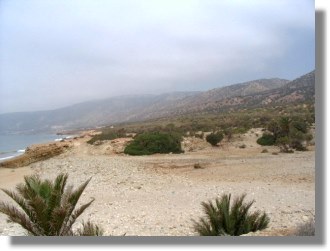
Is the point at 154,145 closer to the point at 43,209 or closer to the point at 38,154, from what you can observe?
the point at 38,154

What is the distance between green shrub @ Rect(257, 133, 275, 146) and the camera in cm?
2047

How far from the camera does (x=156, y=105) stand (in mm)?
84562

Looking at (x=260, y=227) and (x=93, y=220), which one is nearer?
(x=260, y=227)

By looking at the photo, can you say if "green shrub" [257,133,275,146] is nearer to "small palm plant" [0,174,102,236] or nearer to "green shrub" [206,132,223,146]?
"green shrub" [206,132,223,146]

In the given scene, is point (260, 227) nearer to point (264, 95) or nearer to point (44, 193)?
point (44, 193)

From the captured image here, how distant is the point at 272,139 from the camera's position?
20609 mm

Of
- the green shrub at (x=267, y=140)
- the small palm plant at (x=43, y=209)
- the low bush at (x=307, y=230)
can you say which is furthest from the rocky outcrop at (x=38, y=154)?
the low bush at (x=307, y=230)

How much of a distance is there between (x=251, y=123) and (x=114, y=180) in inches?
557

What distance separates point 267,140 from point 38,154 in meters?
11.2

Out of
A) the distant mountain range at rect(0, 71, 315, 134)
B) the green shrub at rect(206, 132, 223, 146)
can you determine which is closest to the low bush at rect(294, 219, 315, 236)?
the distant mountain range at rect(0, 71, 315, 134)

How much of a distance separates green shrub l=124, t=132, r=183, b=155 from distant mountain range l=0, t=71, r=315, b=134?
6.39 meters

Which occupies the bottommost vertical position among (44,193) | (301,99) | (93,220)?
(93,220)

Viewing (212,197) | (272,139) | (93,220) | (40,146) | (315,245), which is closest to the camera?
(315,245)

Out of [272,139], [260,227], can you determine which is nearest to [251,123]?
[272,139]
